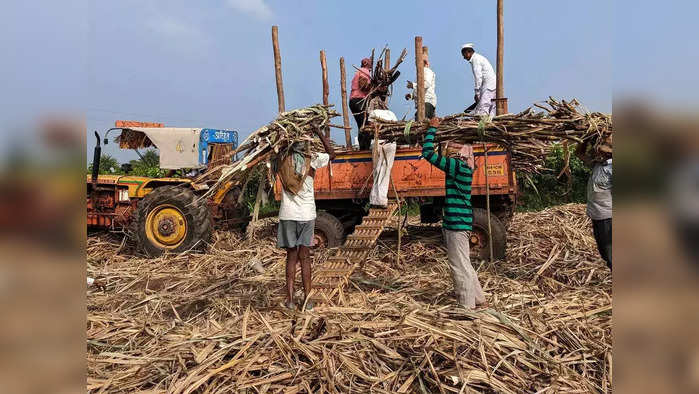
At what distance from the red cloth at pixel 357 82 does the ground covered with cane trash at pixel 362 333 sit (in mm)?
3016

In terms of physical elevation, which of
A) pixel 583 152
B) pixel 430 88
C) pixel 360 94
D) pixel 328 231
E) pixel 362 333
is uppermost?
pixel 430 88

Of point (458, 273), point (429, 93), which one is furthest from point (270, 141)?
point (429, 93)

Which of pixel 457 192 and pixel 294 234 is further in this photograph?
pixel 294 234

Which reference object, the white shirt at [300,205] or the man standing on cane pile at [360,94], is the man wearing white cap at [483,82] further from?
the white shirt at [300,205]

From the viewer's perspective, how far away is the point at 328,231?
24.4ft

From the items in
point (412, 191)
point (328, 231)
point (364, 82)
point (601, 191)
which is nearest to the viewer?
point (601, 191)

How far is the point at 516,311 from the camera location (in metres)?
4.46

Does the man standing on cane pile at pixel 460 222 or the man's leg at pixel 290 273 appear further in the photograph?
the man's leg at pixel 290 273

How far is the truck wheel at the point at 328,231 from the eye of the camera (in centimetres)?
741

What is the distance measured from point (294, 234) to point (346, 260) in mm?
1110

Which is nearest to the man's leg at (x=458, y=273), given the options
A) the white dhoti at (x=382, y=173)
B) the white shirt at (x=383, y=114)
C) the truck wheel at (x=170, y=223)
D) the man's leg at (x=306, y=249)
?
the man's leg at (x=306, y=249)

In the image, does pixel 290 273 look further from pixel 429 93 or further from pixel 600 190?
pixel 429 93
